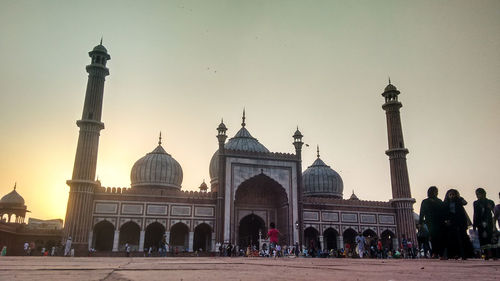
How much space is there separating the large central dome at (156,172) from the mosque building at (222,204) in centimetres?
7

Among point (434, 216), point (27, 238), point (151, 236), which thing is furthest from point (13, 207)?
point (434, 216)

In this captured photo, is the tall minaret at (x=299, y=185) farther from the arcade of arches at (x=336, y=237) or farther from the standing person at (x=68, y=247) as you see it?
the standing person at (x=68, y=247)

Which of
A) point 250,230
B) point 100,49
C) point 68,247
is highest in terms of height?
point 100,49

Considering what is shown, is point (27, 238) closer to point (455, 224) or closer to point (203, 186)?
point (203, 186)

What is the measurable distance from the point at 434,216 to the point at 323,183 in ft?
88.8

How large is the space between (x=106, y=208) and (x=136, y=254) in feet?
10.6

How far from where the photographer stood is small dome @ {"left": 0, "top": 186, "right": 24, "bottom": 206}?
3184 centimetres

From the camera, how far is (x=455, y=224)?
7.06m

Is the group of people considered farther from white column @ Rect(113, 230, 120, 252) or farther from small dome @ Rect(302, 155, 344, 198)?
small dome @ Rect(302, 155, 344, 198)

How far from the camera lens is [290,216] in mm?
25422

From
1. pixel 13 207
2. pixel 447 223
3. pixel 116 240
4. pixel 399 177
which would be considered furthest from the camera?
pixel 13 207

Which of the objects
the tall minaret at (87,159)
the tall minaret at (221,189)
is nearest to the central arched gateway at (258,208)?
the tall minaret at (221,189)

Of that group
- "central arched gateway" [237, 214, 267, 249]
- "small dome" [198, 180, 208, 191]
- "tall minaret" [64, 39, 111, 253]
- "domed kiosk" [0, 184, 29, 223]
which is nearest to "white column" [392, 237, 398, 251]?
"central arched gateway" [237, 214, 267, 249]

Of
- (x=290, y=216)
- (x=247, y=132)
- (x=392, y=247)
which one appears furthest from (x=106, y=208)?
(x=392, y=247)
